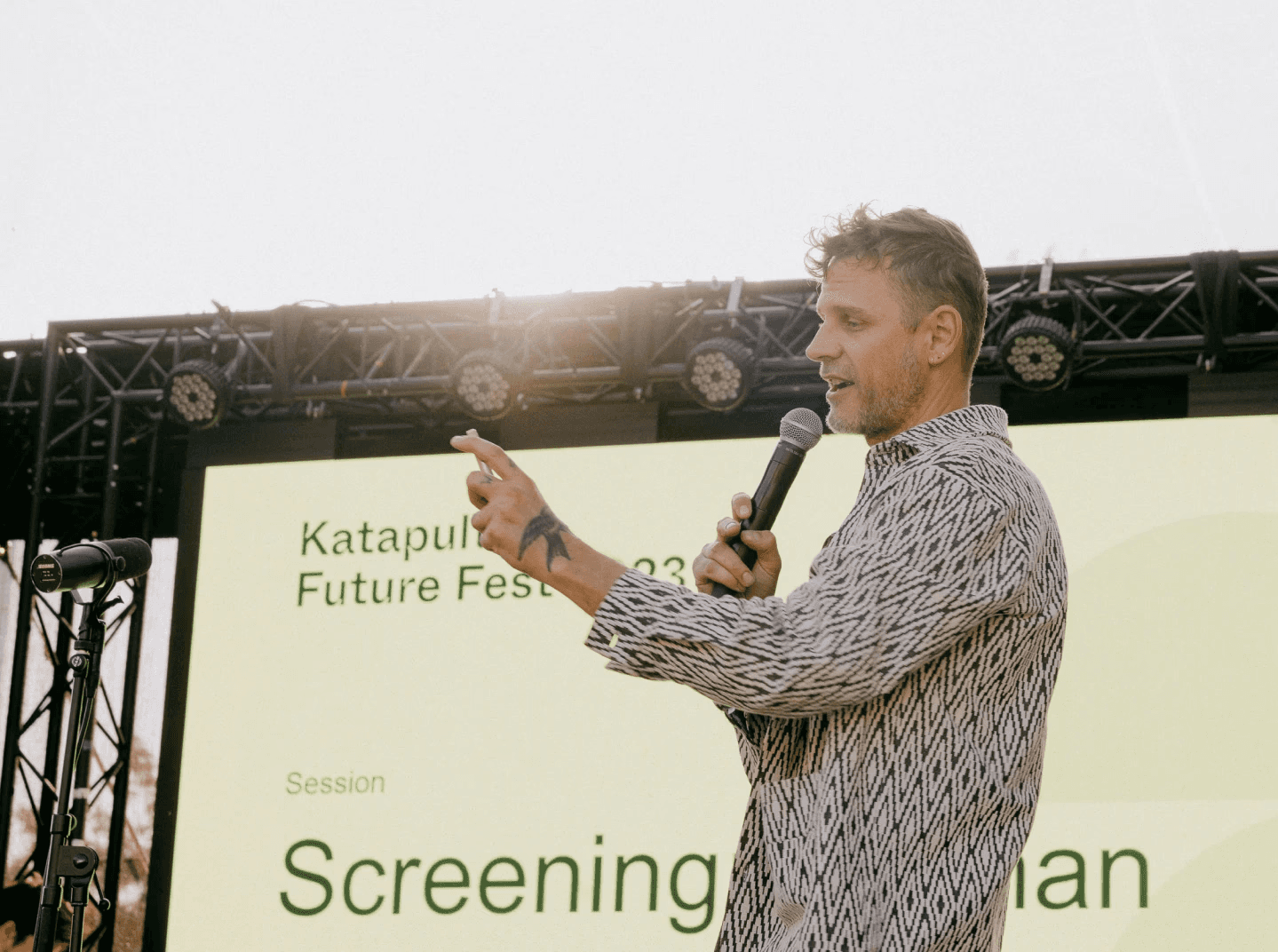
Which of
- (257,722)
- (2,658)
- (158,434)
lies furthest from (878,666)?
(2,658)

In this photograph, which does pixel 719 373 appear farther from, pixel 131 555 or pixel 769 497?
pixel 769 497

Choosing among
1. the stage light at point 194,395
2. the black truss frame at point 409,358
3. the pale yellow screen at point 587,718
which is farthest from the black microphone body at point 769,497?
the stage light at point 194,395

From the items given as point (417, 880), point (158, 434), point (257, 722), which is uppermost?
point (158, 434)

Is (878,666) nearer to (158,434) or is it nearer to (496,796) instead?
(496,796)

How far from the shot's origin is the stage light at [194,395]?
6422mm

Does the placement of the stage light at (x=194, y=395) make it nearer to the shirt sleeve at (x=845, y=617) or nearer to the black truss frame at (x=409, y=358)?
the black truss frame at (x=409, y=358)

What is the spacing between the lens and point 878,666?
3.89 ft

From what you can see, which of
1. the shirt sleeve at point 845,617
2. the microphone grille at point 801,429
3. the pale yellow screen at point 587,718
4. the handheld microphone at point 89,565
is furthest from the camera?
the pale yellow screen at point 587,718

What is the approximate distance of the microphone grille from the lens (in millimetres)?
1701

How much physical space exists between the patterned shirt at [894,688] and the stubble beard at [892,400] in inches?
4.5

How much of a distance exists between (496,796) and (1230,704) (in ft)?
9.45

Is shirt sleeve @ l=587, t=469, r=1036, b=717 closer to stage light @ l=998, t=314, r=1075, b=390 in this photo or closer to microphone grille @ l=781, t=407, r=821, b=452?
microphone grille @ l=781, t=407, r=821, b=452

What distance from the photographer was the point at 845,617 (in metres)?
1.19

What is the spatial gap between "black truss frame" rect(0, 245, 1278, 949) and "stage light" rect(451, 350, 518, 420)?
78mm
